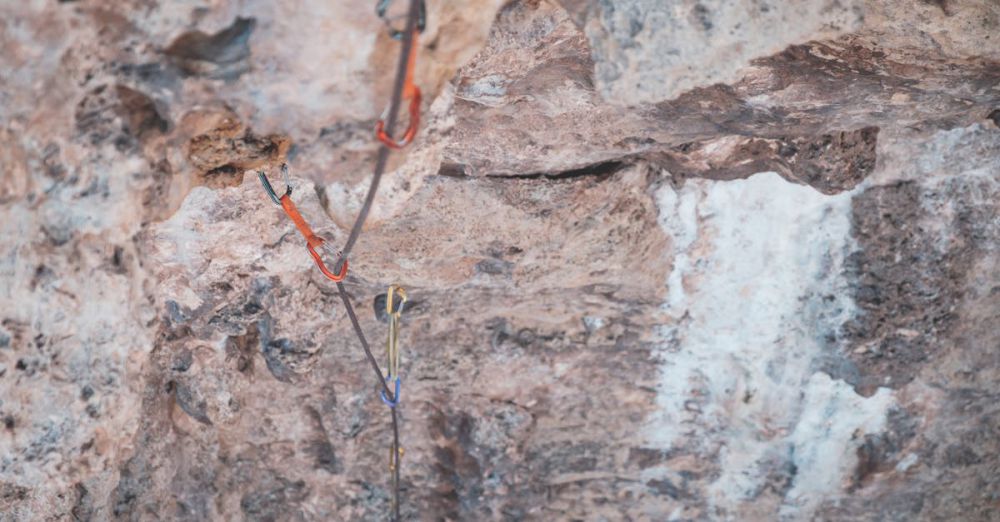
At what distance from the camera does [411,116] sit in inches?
52.6

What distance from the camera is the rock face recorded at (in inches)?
51.6

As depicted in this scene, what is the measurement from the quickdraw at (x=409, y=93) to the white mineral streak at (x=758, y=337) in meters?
1.24

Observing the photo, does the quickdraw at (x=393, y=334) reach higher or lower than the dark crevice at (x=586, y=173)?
lower

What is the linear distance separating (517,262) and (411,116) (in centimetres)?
117

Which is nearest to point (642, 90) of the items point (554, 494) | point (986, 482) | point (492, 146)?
point (492, 146)

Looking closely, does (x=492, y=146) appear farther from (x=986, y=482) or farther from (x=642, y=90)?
(x=986, y=482)

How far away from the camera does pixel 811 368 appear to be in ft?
8.79

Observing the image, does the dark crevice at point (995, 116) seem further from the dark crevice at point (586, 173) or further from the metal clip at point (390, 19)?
the metal clip at point (390, 19)

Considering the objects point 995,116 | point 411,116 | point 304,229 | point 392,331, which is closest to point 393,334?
point 392,331

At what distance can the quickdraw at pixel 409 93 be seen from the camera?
4.06ft

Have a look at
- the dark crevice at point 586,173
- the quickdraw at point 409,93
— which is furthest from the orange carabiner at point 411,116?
the dark crevice at point 586,173

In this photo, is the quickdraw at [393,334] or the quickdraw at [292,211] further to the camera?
the quickdraw at [393,334]

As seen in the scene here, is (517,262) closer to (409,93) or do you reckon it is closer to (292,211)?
(292,211)

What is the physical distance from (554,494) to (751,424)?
0.80 m
